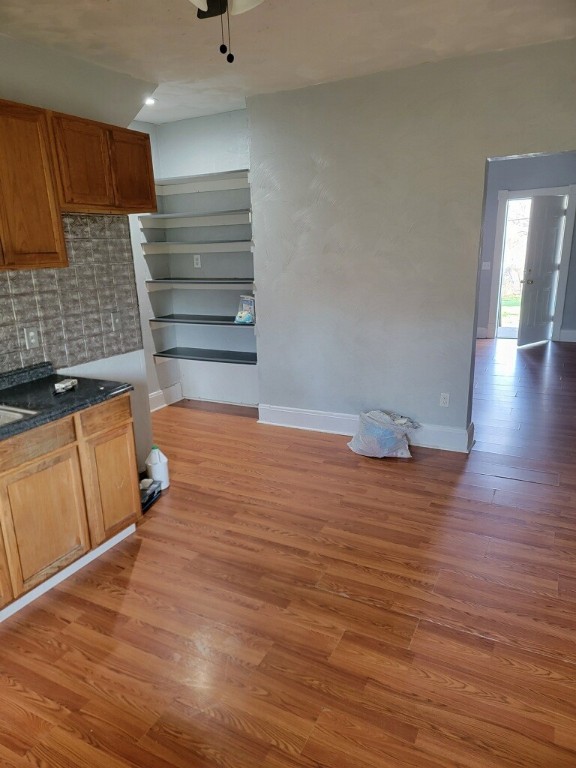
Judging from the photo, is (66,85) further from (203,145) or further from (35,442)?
(35,442)

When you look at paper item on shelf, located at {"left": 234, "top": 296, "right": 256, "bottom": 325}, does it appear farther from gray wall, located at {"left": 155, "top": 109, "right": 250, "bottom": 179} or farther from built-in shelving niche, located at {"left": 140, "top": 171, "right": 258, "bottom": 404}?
gray wall, located at {"left": 155, "top": 109, "right": 250, "bottom": 179}

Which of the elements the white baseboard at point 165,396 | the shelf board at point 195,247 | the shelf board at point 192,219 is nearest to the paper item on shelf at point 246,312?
the shelf board at point 195,247

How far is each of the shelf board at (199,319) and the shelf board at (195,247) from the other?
23.8 inches

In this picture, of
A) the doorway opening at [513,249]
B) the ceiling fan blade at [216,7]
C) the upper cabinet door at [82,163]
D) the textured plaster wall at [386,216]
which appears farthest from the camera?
the doorway opening at [513,249]

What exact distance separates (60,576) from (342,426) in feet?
7.92

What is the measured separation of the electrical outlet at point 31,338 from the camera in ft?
8.95

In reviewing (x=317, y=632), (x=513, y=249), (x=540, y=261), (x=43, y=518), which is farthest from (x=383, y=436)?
(x=513, y=249)

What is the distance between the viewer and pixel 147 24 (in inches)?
98.6

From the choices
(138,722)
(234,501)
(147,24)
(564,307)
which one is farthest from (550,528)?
(564,307)

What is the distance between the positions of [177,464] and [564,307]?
6181mm

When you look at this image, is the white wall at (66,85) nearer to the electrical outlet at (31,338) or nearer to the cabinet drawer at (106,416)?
the electrical outlet at (31,338)

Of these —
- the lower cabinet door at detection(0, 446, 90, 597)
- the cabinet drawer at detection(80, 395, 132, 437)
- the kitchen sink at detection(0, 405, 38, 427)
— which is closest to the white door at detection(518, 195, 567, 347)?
the cabinet drawer at detection(80, 395, 132, 437)

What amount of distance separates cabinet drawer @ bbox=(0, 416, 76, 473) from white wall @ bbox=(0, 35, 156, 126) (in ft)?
5.50

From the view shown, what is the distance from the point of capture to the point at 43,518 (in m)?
2.31
